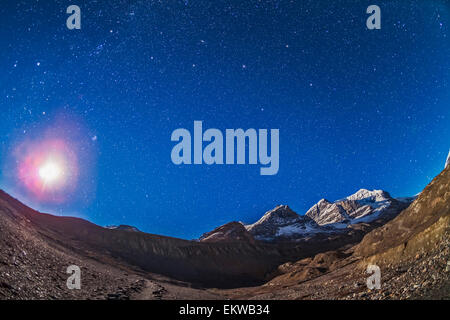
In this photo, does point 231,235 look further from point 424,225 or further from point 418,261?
point 418,261

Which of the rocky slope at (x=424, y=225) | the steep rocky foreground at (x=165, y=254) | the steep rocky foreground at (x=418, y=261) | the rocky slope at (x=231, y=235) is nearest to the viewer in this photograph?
the steep rocky foreground at (x=418, y=261)

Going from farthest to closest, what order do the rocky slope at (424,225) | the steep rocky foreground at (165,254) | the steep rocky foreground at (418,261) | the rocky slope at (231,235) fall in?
the rocky slope at (231,235), the steep rocky foreground at (165,254), the rocky slope at (424,225), the steep rocky foreground at (418,261)

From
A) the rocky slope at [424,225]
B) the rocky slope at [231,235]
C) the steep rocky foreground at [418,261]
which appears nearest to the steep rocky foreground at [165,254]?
the rocky slope at [231,235]

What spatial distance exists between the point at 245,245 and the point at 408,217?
6937cm

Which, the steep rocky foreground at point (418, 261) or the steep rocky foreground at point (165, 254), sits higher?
the steep rocky foreground at point (418, 261)

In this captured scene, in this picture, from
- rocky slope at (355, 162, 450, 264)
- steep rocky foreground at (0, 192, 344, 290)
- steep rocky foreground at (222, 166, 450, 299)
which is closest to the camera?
steep rocky foreground at (222, 166, 450, 299)

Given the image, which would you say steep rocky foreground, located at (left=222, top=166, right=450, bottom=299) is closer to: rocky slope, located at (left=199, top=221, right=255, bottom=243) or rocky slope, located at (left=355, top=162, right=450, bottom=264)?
rocky slope, located at (left=355, top=162, right=450, bottom=264)

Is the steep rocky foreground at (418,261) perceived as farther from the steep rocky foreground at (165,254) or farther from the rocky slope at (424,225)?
the steep rocky foreground at (165,254)

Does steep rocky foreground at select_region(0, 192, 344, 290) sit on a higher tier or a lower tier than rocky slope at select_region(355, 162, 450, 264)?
lower

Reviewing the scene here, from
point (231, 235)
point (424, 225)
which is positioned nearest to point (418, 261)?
point (424, 225)

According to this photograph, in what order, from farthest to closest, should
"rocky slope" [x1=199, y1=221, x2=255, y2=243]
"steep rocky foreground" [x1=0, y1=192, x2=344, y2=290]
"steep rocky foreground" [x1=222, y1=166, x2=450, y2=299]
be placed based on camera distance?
"rocky slope" [x1=199, y1=221, x2=255, y2=243] → "steep rocky foreground" [x1=0, y1=192, x2=344, y2=290] → "steep rocky foreground" [x1=222, y1=166, x2=450, y2=299]

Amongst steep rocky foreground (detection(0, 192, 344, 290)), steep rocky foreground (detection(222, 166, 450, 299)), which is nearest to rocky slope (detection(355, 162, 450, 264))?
steep rocky foreground (detection(222, 166, 450, 299))

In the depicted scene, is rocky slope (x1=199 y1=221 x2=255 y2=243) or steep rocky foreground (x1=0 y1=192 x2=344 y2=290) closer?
steep rocky foreground (x1=0 y1=192 x2=344 y2=290)
